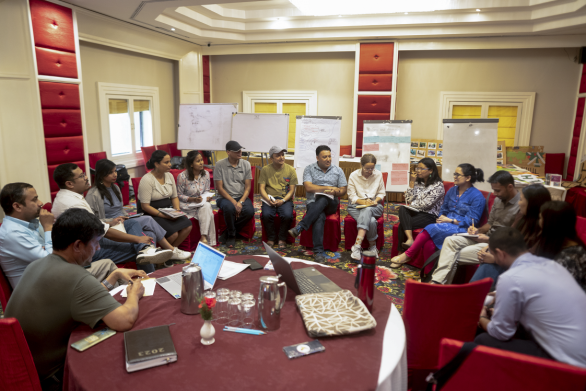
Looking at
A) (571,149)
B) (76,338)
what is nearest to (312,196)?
(76,338)

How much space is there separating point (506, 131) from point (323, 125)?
156 inches

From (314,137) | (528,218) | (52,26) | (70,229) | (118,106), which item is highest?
(52,26)

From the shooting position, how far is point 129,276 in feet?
6.91

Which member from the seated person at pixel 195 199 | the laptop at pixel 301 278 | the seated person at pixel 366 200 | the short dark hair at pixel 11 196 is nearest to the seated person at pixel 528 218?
the laptop at pixel 301 278

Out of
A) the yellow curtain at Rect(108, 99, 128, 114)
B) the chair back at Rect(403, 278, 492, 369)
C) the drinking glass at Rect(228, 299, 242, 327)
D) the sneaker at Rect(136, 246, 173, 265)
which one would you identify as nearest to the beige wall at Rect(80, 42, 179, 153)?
the yellow curtain at Rect(108, 99, 128, 114)

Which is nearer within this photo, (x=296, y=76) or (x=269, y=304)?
(x=269, y=304)

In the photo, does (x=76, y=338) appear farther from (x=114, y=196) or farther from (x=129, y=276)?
(x=114, y=196)

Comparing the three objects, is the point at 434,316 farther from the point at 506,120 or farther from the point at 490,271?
the point at 506,120

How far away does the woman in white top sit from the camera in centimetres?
401

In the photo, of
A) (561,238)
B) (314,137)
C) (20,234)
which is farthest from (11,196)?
(314,137)

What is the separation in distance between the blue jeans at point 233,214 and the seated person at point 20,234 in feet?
6.54

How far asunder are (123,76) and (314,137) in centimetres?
379

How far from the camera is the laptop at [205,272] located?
205 cm

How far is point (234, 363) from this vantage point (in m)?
1.44
